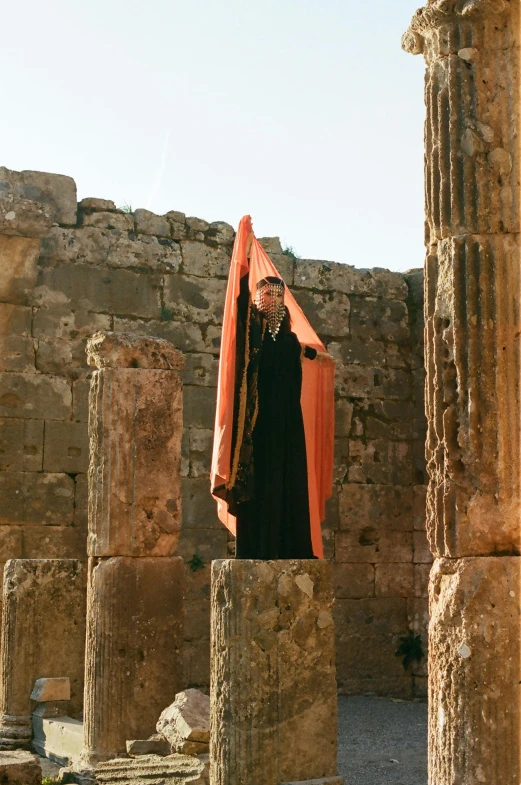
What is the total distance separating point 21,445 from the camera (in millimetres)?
10219

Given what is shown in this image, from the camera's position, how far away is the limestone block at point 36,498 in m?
10.1

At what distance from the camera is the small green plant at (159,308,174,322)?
11.1m

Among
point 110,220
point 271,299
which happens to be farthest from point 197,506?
point 271,299

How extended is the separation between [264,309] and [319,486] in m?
1.12

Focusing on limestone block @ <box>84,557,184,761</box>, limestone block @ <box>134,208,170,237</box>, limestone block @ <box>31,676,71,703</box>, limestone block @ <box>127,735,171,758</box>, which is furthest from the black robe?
limestone block @ <box>134,208,170,237</box>

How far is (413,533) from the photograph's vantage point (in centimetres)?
1227

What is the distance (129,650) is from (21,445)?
325cm

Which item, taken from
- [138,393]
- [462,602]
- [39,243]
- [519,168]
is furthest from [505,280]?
[39,243]

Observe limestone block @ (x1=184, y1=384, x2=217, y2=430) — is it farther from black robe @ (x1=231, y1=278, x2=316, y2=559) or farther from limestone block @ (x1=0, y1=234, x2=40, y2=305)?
black robe @ (x1=231, y1=278, x2=316, y2=559)

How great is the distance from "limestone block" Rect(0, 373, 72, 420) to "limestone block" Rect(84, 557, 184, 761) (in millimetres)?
2917

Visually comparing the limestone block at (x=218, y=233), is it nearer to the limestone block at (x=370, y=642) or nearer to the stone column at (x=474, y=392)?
the limestone block at (x=370, y=642)

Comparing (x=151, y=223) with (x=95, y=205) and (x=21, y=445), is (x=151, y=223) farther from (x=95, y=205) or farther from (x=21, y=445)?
(x=21, y=445)

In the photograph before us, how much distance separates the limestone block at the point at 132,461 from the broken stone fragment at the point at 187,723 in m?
1.07

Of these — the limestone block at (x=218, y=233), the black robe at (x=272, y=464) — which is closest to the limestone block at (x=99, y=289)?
the limestone block at (x=218, y=233)
